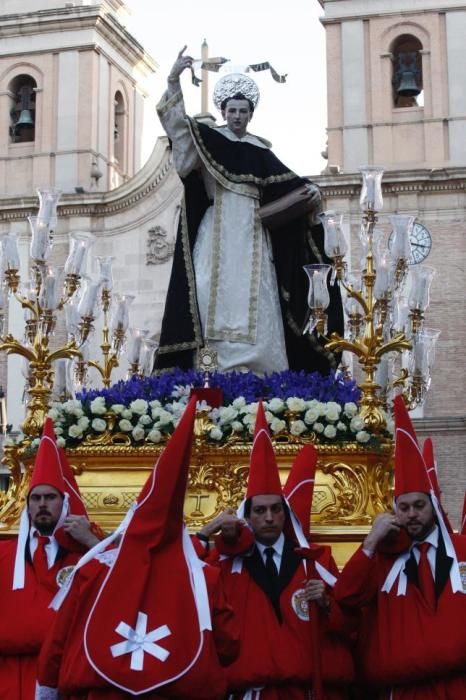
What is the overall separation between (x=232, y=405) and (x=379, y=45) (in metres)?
19.8

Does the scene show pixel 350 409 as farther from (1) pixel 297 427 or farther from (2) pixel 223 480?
(2) pixel 223 480

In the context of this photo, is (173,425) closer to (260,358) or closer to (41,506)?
(260,358)

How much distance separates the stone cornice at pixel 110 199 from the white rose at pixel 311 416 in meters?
19.4

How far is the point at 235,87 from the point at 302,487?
3.43m

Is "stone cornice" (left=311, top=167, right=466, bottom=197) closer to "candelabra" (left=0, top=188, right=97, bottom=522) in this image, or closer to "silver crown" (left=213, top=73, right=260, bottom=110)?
"candelabra" (left=0, top=188, right=97, bottom=522)

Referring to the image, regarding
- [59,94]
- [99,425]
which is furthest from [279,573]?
[59,94]

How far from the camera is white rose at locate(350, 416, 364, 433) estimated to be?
758 centimetres

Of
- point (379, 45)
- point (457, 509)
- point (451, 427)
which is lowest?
point (457, 509)

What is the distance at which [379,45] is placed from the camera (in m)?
26.0

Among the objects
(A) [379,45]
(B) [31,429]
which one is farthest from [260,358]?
(A) [379,45]

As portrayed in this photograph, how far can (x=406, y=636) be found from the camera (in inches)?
201

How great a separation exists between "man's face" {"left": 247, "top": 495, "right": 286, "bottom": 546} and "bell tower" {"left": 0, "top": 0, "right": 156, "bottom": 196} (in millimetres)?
21958

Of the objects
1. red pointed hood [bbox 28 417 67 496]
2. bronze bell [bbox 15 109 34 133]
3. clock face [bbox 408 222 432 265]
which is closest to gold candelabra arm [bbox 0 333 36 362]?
red pointed hood [bbox 28 417 67 496]

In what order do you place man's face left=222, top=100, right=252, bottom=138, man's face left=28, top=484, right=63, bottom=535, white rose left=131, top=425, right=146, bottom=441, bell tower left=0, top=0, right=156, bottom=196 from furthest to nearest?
bell tower left=0, top=0, right=156, bottom=196 < man's face left=222, top=100, right=252, bottom=138 < white rose left=131, top=425, right=146, bottom=441 < man's face left=28, top=484, right=63, bottom=535
